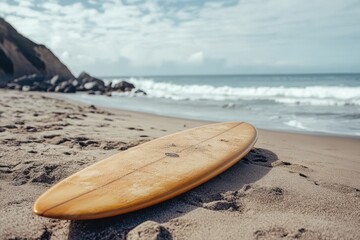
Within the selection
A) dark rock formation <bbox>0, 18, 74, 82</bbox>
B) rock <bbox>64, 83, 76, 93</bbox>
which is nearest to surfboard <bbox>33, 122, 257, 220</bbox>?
rock <bbox>64, 83, 76, 93</bbox>

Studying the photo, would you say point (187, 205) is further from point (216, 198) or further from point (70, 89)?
point (70, 89)

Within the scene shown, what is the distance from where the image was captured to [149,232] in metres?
1.60

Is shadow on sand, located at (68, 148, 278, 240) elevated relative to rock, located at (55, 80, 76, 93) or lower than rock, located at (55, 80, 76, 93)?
lower

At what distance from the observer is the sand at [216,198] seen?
164 centimetres

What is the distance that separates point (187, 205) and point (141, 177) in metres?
0.35

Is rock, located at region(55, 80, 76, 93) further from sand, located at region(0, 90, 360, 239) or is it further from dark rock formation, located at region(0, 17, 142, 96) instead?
sand, located at region(0, 90, 360, 239)

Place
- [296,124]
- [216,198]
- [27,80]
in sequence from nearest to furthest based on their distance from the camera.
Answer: [216,198]
[296,124]
[27,80]

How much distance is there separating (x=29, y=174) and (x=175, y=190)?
116 cm

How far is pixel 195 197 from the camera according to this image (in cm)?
206

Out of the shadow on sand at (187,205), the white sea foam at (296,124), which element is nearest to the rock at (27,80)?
the white sea foam at (296,124)

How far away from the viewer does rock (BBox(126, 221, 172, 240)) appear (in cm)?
157

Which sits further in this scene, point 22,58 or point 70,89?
point 22,58

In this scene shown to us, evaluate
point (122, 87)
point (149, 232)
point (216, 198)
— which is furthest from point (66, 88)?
point (149, 232)

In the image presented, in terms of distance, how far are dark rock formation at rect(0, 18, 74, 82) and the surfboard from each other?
19.4m
